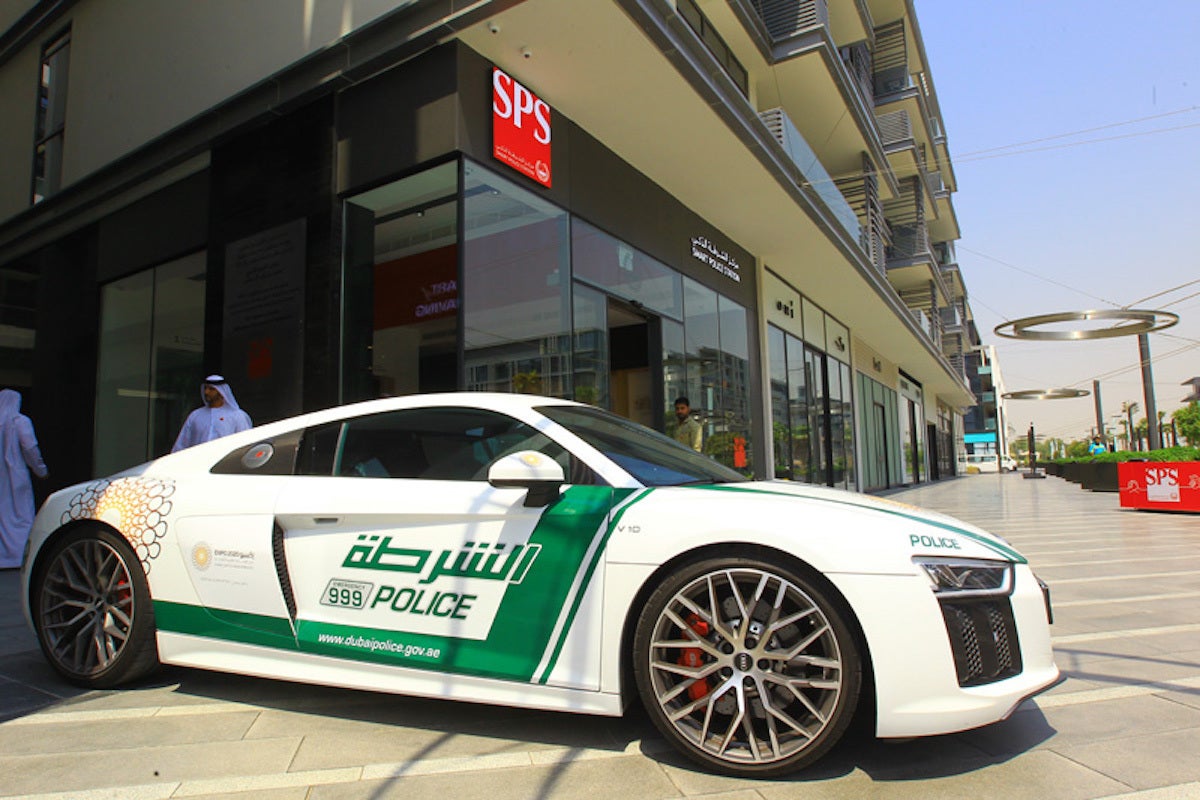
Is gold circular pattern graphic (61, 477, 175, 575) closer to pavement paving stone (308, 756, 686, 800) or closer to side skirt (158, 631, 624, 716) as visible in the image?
side skirt (158, 631, 624, 716)

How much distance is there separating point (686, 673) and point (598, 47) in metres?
6.64

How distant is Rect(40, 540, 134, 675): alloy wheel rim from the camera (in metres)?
3.26

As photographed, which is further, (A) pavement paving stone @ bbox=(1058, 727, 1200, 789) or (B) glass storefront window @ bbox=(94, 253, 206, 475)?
(B) glass storefront window @ bbox=(94, 253, 206, 475)

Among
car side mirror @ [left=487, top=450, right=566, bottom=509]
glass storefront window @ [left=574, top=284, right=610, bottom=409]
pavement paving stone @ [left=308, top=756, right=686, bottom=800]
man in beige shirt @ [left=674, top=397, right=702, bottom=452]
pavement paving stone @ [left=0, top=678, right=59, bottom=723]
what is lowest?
pavement paving stone @ [left=308, top=756, right=686, bottom=800]

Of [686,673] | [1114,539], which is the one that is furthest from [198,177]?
[1114,539]

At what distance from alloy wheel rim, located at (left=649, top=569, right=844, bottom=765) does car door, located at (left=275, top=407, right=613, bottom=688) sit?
11.6 inches

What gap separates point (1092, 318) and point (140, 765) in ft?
96.0

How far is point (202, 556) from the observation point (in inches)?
122

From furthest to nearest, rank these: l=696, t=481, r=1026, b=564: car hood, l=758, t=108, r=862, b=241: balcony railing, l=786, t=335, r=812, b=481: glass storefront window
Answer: l=786, t=335, r=812, b=481: glass storefront window, l=758, t=108, r=862, b=241: balcony railing, l=696, t=481, r=1026, b=564: car hood

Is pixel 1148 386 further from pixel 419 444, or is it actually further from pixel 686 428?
pixel 419 444

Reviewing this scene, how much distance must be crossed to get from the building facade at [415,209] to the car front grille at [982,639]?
17.3 feet

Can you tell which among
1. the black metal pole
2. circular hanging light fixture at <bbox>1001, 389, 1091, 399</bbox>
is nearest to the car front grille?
the black metal pole

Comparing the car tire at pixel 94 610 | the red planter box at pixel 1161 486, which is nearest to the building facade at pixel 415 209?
the car tire at pixel 94 610

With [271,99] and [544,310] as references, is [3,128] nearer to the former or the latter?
[271,99]
